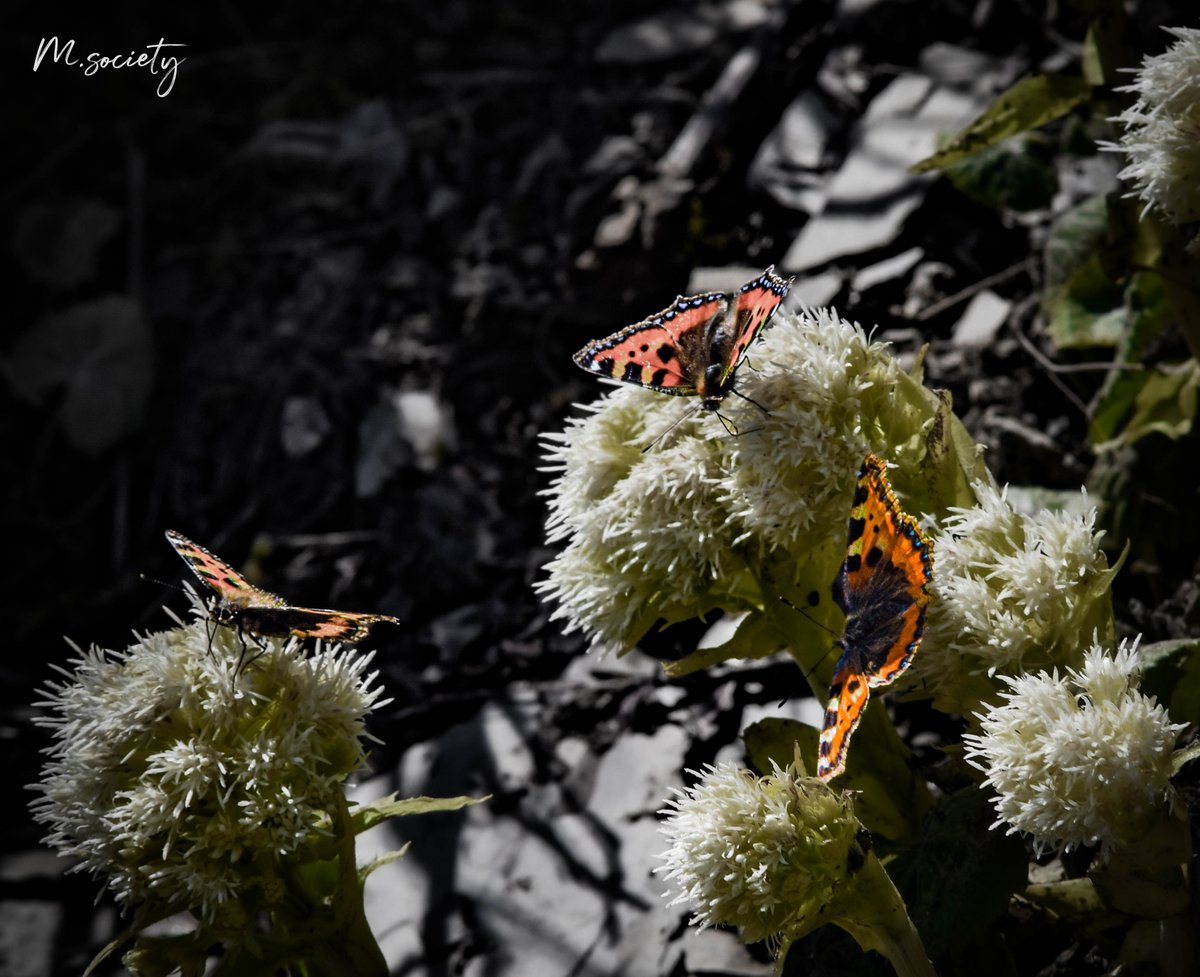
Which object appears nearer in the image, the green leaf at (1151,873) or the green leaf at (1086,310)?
the green leaf at (1151,873)

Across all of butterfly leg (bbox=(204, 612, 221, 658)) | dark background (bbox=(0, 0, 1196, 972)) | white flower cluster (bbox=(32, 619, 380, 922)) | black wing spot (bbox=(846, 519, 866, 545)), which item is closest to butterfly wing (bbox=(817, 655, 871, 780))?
black wing spot (bbox=(846, 519, 866, 545))

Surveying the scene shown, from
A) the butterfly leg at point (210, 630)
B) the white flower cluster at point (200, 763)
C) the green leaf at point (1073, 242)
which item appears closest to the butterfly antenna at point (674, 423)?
the white flower cluster at point (200, 763)

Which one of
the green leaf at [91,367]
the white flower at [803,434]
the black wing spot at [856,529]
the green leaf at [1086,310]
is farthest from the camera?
the green leaf at [91,367]

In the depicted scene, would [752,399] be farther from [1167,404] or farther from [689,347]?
[1167,404]

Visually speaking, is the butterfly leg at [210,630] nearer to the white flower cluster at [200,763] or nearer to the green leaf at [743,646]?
the white flower cluster at [200,763]

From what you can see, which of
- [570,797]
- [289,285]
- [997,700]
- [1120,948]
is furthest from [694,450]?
[289,285]

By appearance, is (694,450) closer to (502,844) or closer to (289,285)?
(502,844)

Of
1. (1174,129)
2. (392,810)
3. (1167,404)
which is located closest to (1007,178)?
(1167,404)
